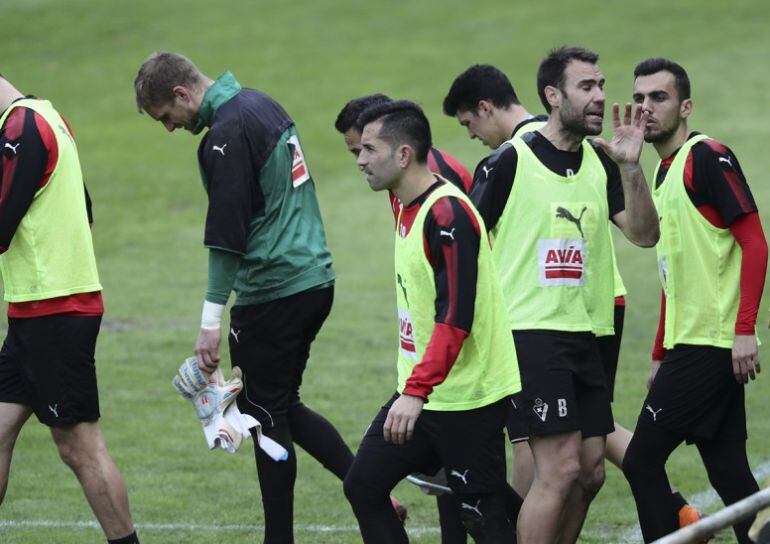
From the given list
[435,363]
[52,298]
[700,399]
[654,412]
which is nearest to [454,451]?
[435,363]

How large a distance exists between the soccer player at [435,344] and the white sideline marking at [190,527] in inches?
73.2

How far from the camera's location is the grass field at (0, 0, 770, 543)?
802cm

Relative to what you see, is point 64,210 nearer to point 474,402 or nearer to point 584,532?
point 474,402

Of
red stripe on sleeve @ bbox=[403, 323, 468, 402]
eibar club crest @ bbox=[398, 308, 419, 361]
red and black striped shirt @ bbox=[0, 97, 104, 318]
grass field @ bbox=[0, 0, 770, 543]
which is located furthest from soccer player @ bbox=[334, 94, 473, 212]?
grass field @ bbox=[0, 0, 770, 543]

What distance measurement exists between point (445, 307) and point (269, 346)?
1.72m

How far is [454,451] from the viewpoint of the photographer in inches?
209

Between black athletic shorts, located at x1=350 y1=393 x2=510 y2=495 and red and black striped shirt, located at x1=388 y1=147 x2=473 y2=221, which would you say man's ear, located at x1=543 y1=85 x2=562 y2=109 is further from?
black athletic shorts, located at x1=350 y1=393 x2=510 y2=495

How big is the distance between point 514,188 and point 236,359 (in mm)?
1652

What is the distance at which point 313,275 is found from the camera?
6.70 meters

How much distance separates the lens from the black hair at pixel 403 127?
17.7 ft

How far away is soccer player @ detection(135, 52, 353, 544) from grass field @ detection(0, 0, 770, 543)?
0.85 m

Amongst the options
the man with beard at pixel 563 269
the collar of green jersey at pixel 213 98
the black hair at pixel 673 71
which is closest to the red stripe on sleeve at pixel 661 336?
the man with beard at pixel 563 269

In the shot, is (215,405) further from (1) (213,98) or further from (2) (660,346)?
(2) (660,346)

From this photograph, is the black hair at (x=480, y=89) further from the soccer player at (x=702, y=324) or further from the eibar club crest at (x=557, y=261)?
the eibar club crest at (x=557, y=261)
